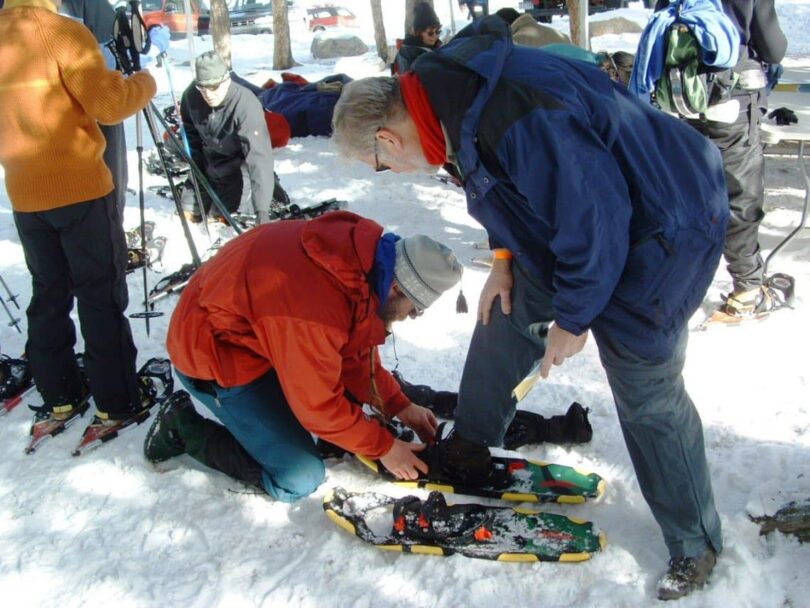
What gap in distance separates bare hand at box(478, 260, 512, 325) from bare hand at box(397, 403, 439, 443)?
72cm

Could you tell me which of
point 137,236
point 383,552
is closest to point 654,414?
point 383,552

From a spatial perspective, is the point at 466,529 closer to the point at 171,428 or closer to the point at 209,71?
the point at 171,428

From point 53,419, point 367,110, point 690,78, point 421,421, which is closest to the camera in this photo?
point 367,110

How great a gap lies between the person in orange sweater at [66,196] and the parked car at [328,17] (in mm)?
22324

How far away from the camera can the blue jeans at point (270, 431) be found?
106 inches

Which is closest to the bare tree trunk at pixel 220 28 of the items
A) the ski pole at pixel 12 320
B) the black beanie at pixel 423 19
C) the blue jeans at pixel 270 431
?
the black beanie at pixel 423 19

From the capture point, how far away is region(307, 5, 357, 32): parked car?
23.7m

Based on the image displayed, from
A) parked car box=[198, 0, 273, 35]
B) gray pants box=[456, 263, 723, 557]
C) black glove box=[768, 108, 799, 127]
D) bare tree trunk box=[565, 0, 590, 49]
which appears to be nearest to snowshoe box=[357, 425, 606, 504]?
gray pants box=[456, 263, 723, 557]

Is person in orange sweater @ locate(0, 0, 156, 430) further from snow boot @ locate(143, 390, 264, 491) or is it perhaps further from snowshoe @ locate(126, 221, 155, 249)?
snowshoe @ locate(126, 221, 155, 249)

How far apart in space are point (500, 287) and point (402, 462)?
0.80 meters

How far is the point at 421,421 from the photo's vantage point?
2.99m

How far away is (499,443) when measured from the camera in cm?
275

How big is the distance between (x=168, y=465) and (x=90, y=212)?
1.17 meters

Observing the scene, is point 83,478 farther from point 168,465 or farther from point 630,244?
point 630,244
